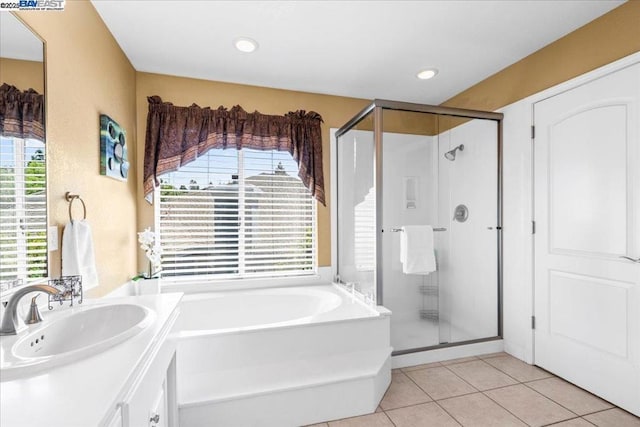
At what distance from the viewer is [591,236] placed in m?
2.04

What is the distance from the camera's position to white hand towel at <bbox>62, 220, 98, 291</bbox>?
59.8 inches

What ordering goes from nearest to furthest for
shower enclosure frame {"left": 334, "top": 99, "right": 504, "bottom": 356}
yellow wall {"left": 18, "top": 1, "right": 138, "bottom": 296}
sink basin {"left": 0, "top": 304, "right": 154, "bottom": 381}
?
1. sink basin {"left": 0, "top": 304, "right": 154, "bottom": 381}
2. yellow wall {"left": 18, "top": 1, "right": 138, "bottom": 296}
3. shower enclosure frame {"left": 334, "top": 99, "right": 504, "bottom": 356}

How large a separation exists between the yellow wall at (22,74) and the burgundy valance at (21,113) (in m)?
0.02

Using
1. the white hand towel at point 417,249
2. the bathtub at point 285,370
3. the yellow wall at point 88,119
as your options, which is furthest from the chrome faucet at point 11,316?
the white hand towel at point 417,249

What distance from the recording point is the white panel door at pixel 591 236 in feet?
6.08

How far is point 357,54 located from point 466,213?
5.20ft

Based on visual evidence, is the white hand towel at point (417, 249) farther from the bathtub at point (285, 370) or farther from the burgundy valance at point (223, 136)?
the burgundy valance at point (223, 136)

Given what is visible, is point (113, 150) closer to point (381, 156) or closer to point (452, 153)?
point (381, 156)

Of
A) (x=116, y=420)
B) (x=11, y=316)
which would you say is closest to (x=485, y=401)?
(x=116, y=420)

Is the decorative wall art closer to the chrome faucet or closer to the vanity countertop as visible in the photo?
the chrome faucet

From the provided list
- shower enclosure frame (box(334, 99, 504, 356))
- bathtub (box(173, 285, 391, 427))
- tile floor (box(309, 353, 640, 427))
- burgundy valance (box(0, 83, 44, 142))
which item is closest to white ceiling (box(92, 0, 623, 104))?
shower enclosure frame (box(334, 99, 504, 356))

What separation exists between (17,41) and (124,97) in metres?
1.24

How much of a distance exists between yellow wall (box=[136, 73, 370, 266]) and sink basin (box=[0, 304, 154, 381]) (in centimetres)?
154

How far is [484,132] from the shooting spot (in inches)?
108
